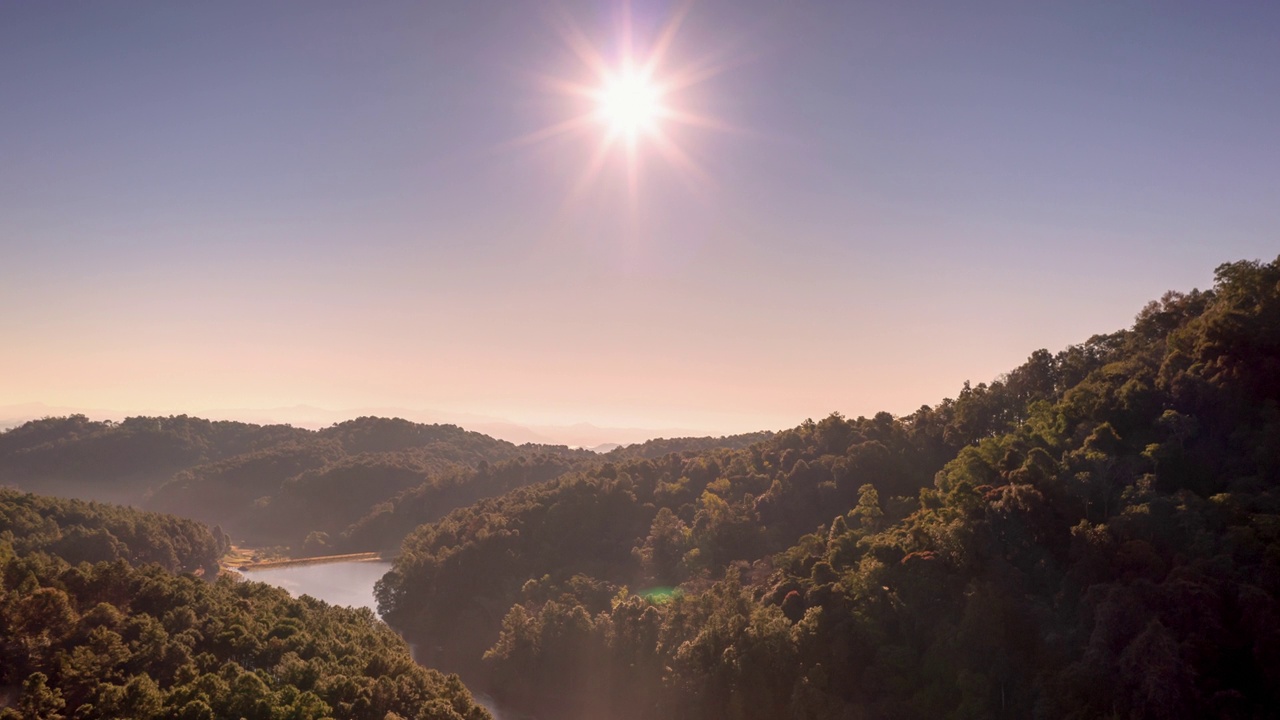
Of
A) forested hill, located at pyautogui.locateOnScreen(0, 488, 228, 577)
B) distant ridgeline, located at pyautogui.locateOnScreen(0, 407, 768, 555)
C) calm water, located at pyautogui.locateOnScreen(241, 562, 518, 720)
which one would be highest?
distant ridgeline, located at pyautogui.locateOnScreen(0, 407, 768, 555)

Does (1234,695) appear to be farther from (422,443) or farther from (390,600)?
(422,443)

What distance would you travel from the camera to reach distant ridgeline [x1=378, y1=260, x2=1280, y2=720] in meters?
33.1

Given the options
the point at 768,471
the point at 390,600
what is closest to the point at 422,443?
the point at 390,600

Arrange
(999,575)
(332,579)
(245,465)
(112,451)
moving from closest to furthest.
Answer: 1. (999,575)
2. (332,579)
3. (245,465)
4. (112,451)

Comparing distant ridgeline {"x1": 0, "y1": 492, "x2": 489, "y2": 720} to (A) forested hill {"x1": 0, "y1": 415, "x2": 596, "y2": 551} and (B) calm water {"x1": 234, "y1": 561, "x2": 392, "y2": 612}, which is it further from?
(A) forested hill {"x1": 0, "y1": 415, "x2": 596, "y2": 551}

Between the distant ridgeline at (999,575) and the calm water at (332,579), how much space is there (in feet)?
82.3

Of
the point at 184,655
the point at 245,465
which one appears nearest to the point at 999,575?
the point at 184,655

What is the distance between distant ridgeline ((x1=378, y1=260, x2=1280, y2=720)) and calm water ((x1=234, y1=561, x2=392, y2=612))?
987 inches

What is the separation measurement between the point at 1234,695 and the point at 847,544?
24.5m

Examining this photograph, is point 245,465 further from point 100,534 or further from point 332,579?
point 100,534

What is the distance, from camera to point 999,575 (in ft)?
130

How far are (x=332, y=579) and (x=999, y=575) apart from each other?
91.9 m

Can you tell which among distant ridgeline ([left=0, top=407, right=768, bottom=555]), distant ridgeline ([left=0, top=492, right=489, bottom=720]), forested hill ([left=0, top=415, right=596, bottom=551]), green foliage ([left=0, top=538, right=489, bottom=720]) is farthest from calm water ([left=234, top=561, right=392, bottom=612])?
green foliage ([left=0, top=538, right=489, bottom=720])

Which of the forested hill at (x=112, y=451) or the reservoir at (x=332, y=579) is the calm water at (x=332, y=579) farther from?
the forested hill at (x=112, y=451)
